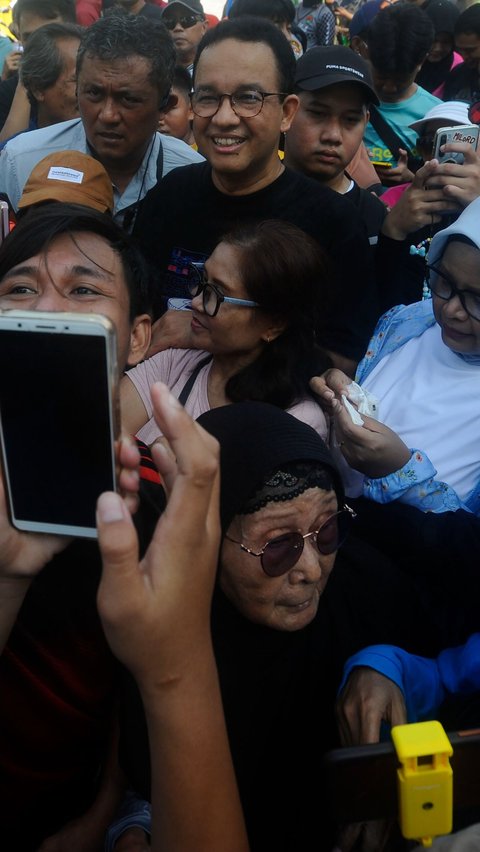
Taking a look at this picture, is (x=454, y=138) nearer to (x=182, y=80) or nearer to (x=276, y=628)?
(x=276, y=628)

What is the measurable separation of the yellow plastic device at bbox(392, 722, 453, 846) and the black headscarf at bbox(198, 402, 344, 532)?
26.1 inches

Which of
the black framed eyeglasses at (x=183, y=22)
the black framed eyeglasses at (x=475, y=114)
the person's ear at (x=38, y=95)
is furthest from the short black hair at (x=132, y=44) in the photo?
the black framed eyeglasses at (x=183, y=22)

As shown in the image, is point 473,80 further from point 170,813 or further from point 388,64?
point 170,813

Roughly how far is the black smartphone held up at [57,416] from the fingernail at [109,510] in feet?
0.68

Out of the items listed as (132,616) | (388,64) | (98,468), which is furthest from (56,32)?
(132,616)

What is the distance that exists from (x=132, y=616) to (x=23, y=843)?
3.36 ft

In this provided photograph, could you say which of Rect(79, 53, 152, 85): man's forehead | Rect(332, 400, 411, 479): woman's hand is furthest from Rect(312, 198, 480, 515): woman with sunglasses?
Rect(79, 53, 152, 85): man's forehead

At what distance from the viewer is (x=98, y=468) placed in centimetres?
108

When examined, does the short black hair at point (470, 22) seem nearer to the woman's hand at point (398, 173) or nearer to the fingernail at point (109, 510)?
the woman's hand at point (398, 173)

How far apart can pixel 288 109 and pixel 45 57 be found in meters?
1.62

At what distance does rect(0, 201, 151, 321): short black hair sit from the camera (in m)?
1.69

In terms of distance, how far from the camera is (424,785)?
948 mm

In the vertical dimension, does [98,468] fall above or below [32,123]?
above

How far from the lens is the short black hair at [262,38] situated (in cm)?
246
